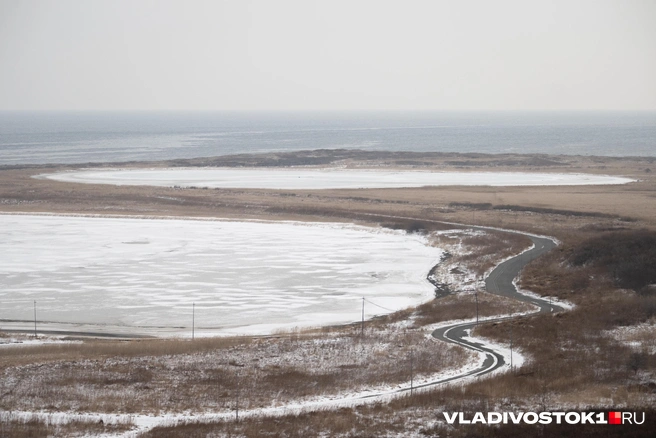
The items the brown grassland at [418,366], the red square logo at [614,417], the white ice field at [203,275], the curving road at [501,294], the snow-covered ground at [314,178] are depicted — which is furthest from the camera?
the snow-covered ground at [314,178]

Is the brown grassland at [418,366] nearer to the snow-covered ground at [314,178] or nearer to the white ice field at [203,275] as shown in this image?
the white ice field at [203,275]

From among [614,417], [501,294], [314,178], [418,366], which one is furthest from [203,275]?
[314,178]

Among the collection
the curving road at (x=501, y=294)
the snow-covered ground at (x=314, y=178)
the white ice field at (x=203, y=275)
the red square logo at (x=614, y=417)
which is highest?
the snow-covered ground at (x=314, y=178)

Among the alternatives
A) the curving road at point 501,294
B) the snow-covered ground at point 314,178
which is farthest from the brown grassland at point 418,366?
the snow-covered ground at point 314,178

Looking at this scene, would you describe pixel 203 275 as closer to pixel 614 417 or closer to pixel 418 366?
pixel 418 366

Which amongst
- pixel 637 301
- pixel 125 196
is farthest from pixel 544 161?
pixel 637 301

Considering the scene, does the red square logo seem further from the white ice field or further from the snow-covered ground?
the snow-covered ground
